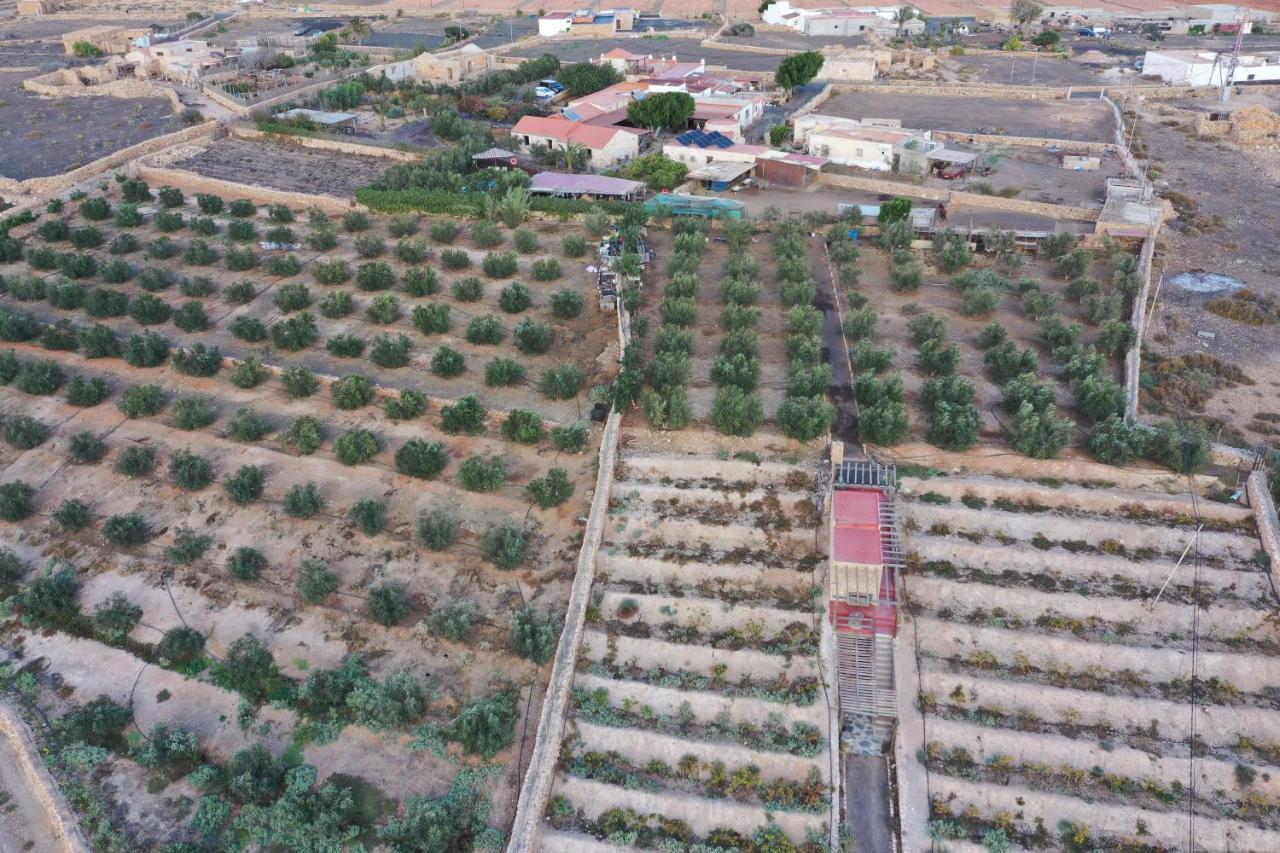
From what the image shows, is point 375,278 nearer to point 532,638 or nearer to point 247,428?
point 247,428

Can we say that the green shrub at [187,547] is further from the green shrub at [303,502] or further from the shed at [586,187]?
the shed at [586,187]

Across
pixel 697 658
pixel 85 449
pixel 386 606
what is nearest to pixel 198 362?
pixel 85 449

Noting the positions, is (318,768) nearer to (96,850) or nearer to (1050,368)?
(96,850)

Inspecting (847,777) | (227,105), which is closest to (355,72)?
(227,105)

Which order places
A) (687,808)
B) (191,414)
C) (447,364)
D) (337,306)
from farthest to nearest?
(337,306), (447,364), (191,414), (687,808)

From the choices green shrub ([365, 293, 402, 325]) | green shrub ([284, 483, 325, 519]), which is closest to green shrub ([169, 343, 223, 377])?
green shrub ([365, 293, 402, 325])
